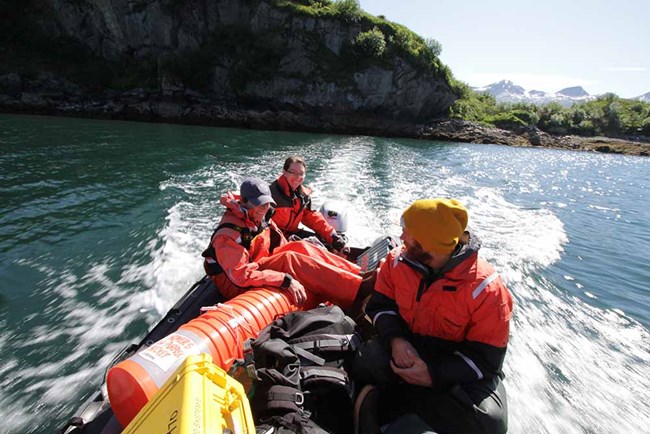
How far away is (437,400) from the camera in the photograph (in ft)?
7.62

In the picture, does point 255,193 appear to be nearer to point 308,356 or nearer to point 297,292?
point 297,292

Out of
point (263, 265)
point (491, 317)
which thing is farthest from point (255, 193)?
point (491, 317)

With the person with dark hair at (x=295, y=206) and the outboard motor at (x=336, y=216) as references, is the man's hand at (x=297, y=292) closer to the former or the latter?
the person with dark hair at (x=295, y=206)

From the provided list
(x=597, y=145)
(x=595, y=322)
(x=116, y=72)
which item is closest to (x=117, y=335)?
(x=595, y=322)

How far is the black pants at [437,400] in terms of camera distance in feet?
7.24

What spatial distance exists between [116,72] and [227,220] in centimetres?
4393

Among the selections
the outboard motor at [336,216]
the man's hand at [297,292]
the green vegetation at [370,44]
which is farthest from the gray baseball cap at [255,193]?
the green vegetation at [370,44]

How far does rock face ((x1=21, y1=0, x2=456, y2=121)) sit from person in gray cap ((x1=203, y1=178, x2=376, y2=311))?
1540 inches

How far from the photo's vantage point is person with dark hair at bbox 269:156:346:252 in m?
5.44

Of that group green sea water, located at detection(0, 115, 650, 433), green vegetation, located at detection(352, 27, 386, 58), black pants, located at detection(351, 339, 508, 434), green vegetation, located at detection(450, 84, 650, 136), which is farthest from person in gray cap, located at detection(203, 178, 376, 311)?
green vegetation, located at detection(450, 84, 650, 136)

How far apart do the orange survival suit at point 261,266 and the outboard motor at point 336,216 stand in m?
2.14

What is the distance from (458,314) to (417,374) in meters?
0.48

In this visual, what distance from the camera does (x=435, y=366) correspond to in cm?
237

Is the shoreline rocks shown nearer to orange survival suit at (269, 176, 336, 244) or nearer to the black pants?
orange survival suit at (269, 176, 336, 244)
